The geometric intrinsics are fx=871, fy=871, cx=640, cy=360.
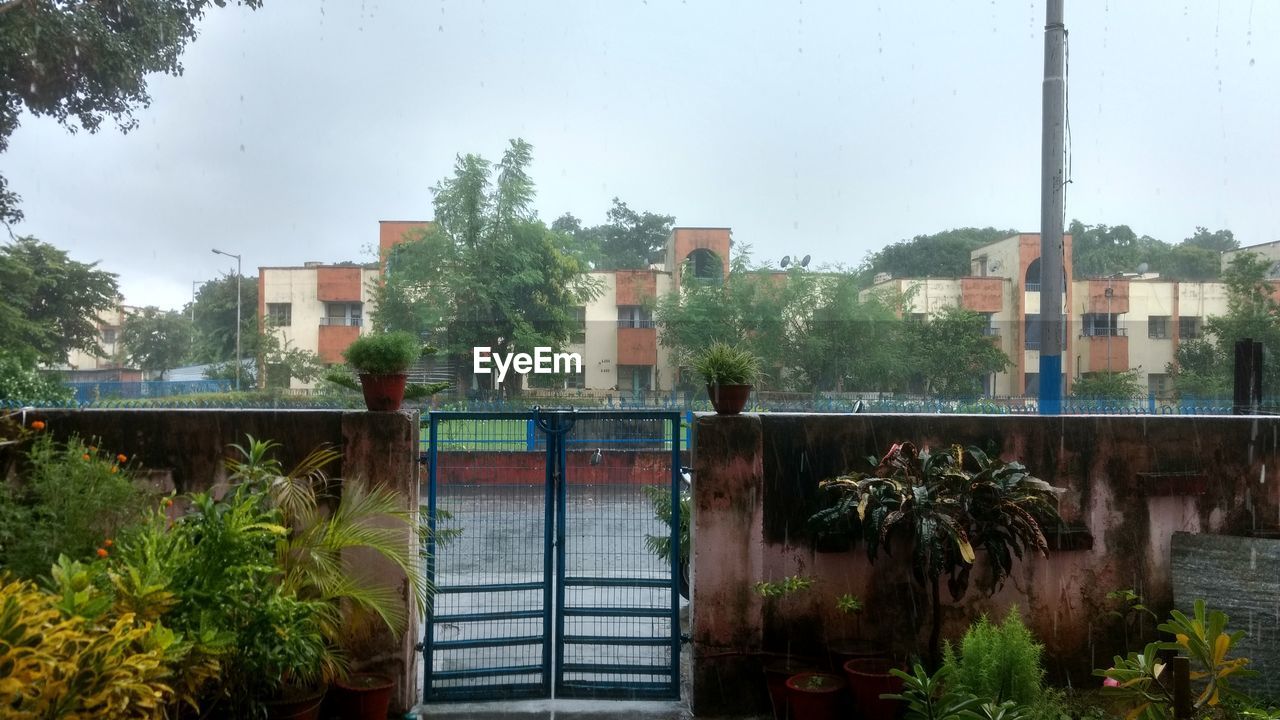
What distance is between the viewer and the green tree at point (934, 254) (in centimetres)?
2333

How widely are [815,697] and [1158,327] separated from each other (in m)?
15.9

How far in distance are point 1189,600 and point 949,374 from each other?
1036 cm

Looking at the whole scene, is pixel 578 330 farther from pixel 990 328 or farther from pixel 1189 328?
pixel 1189 328

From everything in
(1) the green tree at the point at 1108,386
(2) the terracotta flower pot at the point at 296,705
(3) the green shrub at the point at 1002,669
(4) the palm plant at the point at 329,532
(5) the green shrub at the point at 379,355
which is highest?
(5) the green shrub at the point at 379,355

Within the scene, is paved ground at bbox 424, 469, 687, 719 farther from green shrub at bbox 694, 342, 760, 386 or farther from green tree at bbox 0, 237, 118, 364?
green tree at bbox 0, 237, 118, 364

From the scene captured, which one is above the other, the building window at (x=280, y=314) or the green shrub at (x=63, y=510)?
the building window at (x=280, y=314)

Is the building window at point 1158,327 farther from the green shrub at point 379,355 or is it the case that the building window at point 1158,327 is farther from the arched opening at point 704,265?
the green shrub at point 379,355

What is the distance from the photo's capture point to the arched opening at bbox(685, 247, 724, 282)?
60.4ft

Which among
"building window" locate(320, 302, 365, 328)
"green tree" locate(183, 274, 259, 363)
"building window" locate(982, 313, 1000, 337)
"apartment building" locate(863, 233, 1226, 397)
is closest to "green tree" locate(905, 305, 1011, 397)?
"building window" locate(982, 313, 1000, 337)

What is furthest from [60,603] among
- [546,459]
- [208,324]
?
[208,324]

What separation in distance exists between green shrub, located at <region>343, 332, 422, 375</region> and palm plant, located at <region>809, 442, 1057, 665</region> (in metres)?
2.30

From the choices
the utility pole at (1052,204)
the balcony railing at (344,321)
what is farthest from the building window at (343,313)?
the utility pole at (1052,204)

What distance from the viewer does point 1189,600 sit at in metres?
4.72

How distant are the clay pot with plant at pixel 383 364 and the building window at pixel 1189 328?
16.8 m
